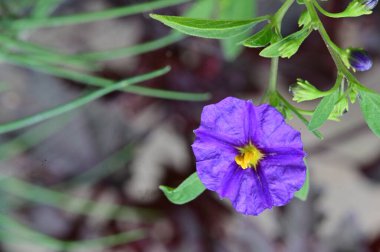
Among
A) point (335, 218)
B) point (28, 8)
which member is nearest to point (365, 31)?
point (335, 218)

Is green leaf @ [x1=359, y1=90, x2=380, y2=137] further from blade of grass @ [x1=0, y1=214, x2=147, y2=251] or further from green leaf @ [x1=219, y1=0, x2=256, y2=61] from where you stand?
blade of grass @ [x1=0, y1=214, x2=147, y2=251]

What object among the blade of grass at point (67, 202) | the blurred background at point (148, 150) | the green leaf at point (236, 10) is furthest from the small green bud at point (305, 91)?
the blade of grass at point (67, 202)

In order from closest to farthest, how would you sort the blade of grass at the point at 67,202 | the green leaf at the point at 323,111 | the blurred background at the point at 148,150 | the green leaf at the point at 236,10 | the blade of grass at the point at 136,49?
the green leaf at the point at 323,111 → the green leaf at the point at 236,10 → the blade of grass at the point at 136,49 → the blurred background at the point at 148,150 → the blade of grass at the point at 67,202

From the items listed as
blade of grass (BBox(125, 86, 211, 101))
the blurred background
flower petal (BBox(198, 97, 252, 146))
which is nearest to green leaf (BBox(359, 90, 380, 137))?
flower petal (BBox(198, 97, 252, 146))

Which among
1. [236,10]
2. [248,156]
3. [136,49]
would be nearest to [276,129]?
[248,156]

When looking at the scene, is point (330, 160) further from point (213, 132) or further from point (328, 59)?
point (213, 132)

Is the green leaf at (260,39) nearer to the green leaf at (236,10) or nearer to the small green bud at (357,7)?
Result: the small green bud at (357,7)
